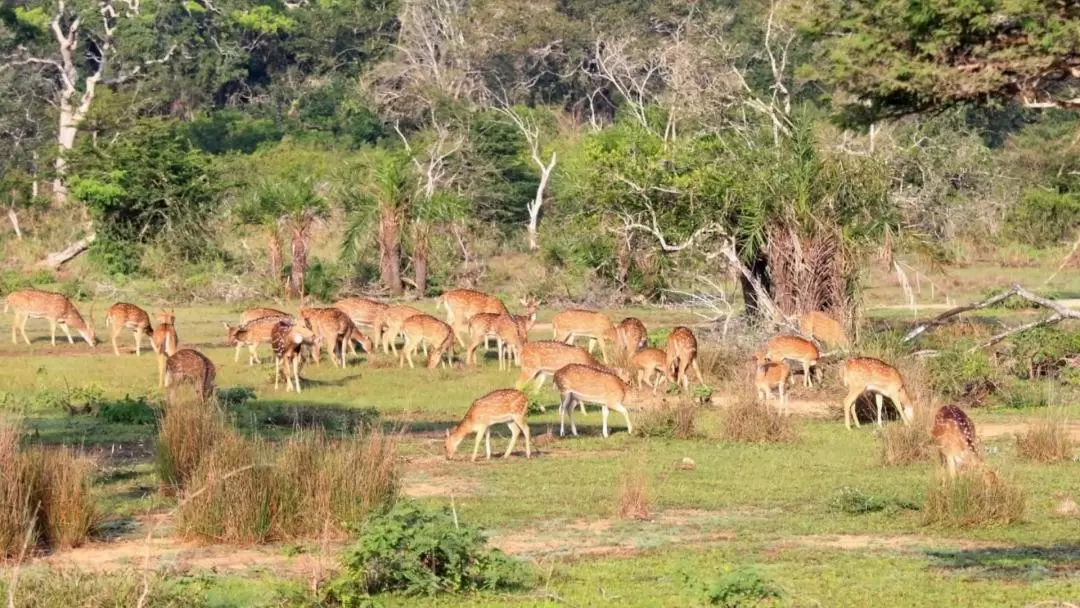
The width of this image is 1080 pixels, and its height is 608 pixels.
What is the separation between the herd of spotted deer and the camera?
16.8 meters

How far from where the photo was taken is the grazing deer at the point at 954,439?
46.7ft

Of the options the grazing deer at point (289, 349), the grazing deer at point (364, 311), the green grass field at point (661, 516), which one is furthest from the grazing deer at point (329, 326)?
the green grass field at point (661, 516)

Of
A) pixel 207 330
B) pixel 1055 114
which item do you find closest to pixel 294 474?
pixel 207 330

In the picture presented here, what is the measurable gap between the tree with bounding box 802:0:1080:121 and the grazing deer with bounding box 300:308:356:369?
31.7 ft

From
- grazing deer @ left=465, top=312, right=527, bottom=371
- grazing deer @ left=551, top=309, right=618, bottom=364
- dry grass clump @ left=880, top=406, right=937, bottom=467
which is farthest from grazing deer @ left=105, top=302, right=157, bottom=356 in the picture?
dry grass clump @ left=880, top=406, right=937, bottom=467

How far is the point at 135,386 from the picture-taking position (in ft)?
73.3

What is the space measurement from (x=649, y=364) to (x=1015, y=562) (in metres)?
10.6

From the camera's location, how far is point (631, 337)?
2420cm

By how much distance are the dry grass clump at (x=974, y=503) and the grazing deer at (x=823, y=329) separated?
362 inches

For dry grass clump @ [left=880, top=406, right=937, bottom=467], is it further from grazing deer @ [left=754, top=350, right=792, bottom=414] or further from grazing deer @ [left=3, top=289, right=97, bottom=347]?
grazing deer @ [left=3, top=289, right=97, bottom=347]

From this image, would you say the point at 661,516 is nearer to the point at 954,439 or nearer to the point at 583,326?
the point at 954,439

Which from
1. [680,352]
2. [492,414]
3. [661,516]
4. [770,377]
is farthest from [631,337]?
[661,516]

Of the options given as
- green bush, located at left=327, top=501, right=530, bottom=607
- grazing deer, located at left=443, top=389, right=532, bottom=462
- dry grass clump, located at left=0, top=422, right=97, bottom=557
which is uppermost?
grazing deer, located at left=443, top=389, right=532, bottom=462

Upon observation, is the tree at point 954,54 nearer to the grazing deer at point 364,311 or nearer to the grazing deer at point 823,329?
the grazing deer at point 823,329
